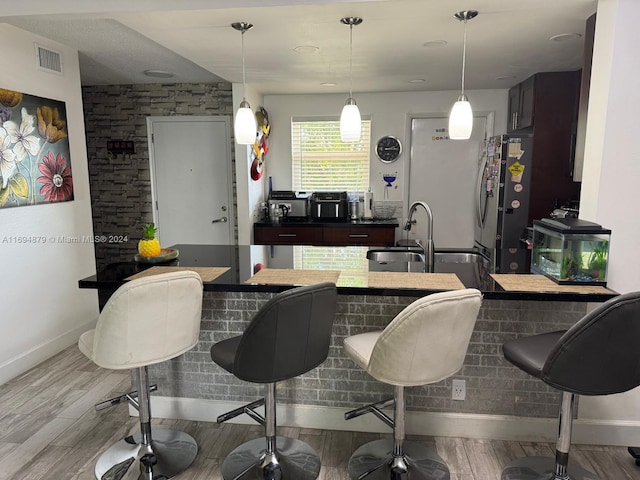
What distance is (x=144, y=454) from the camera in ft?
6.98

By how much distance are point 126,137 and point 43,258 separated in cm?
208

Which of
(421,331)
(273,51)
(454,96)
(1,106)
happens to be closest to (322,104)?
(454,96)

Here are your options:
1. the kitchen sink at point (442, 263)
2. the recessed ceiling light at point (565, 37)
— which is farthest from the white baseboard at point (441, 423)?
the recessed ceiling light at point (565, 37)

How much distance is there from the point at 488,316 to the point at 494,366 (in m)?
0.27

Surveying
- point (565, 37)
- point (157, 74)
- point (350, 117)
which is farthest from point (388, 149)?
point (350, 117)

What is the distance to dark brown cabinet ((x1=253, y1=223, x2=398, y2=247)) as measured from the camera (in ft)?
15.7

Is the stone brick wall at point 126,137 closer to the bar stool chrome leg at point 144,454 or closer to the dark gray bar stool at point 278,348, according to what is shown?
the bar stool chrome leg at point 144,454

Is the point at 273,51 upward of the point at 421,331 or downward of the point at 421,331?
upward

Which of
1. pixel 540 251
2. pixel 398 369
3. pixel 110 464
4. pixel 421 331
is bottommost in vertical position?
pixel 110 464

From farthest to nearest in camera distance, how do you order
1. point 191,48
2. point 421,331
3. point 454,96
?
point 454,96
point 191,48
point 421,331

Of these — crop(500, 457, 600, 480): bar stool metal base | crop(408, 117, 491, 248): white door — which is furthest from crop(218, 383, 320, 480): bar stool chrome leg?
crop(408, 117, 491, 248): white door

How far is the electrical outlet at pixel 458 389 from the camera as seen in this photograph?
7.65 feet

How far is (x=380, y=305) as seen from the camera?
90.7 inches

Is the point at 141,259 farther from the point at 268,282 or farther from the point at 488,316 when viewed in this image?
the point at 488,316
